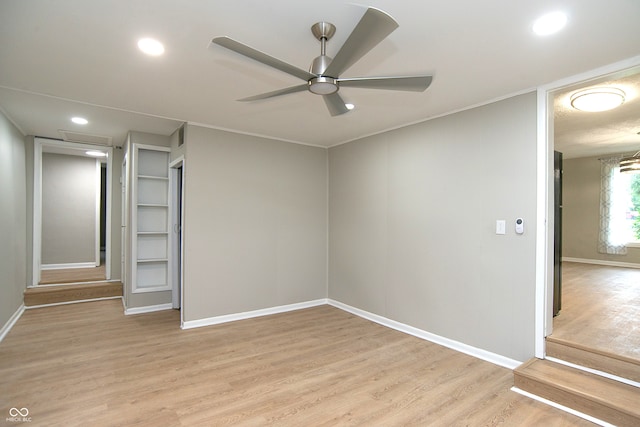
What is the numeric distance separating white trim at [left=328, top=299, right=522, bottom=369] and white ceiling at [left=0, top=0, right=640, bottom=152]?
2.44 meters

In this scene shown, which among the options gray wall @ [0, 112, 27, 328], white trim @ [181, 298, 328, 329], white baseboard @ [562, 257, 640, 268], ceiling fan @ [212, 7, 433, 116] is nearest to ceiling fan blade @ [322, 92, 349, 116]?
ceiling fan @ [212, 7, 433, 116]

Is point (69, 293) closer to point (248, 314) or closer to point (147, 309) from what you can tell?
point (147, 309)

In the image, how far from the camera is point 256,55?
1.72 m

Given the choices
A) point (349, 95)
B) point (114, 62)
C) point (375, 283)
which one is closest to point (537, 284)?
point (375, 283)

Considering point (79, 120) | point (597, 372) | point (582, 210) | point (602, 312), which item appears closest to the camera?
point (597, 372)

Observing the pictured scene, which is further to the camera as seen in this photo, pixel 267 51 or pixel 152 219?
pixel 152 219

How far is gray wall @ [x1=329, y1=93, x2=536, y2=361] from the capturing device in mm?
2977

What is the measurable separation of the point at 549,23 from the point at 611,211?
714 centimetres

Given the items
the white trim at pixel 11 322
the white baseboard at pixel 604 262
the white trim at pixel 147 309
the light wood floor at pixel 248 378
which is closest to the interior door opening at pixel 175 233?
the white trim at pixel 147 309

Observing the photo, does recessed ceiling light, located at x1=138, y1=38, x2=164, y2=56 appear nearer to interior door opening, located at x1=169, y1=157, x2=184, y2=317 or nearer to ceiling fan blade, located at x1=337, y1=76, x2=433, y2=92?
ceiling fan blade, located at x1=337, y1=76, x2=433, y2=92

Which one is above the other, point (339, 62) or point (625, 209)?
point (339, 62)

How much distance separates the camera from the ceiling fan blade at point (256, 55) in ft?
5.29

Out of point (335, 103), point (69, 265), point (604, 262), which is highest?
Result: point (335, 103)

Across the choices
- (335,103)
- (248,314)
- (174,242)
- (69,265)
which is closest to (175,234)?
(174,242)
